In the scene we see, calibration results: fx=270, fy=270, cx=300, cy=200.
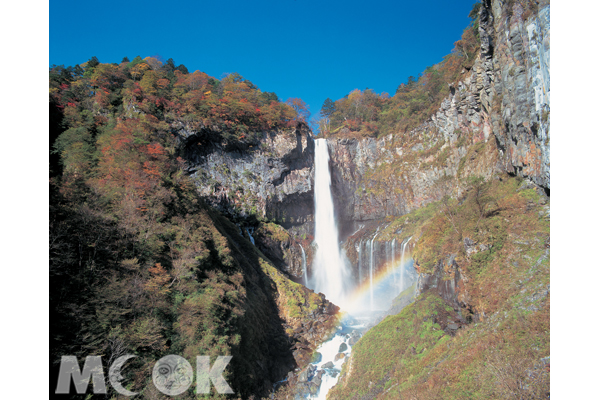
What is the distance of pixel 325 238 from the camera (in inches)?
1519

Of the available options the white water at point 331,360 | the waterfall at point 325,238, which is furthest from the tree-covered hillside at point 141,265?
the waterfall at point 325,238

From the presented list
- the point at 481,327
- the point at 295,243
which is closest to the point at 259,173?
the point at 295,243

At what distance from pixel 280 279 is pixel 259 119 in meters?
21.5

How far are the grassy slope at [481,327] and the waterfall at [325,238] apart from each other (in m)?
18.2

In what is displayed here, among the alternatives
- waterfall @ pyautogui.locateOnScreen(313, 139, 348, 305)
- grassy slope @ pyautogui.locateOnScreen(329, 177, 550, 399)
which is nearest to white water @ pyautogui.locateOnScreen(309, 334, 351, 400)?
grassy slope @ pyautogui.locateOnScreen(329, 177, 550, 399)

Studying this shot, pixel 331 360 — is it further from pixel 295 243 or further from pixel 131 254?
pixel 295 243

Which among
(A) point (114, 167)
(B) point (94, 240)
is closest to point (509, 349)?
(B) point (94, 240)

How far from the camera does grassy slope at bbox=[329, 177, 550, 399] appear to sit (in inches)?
312

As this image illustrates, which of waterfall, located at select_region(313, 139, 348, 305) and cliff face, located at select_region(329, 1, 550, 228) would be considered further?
waterfall, located at select_region(313, 139, 348, 305)

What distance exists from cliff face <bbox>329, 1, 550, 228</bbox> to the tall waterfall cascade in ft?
6.28

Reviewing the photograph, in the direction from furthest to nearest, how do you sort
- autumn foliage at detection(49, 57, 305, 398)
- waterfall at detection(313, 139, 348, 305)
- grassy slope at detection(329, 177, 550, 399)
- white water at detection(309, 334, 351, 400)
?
waterfall at detection(313, 139, 348, 305), white water at detection(309, 334, 351, 400), autumn foliage at detection(49, 57, 305, 398), grassy slope at detection(329, 177, 550, 399)

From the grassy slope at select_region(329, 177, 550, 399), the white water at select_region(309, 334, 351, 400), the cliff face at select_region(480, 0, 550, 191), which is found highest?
the cliff face at select_region(480, 0, 550, 191)

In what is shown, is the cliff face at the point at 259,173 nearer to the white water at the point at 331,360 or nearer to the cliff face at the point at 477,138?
the cliff face at the point at 477,138

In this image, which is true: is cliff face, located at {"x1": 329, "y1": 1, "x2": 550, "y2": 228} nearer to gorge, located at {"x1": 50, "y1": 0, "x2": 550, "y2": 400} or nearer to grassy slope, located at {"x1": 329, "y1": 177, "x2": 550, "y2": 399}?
gorge, located at {"x1": 50, "y1": 0, "x2": 550, "y2": 400}
